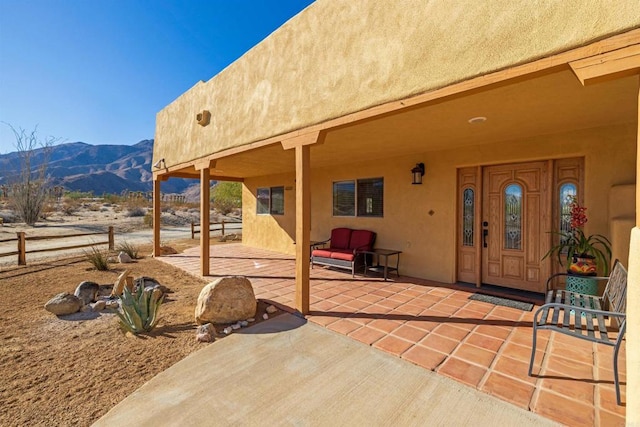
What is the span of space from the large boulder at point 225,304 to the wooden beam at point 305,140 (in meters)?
2.04

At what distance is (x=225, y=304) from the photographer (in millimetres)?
3654

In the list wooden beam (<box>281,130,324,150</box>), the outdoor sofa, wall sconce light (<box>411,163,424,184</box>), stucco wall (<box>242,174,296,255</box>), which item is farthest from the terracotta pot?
stucco wall (<box>242,174,296,255</box>)

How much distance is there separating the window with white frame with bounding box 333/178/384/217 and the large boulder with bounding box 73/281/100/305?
511cm

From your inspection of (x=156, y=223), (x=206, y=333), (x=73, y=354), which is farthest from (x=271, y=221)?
(x=73, y=354)

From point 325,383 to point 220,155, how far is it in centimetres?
459

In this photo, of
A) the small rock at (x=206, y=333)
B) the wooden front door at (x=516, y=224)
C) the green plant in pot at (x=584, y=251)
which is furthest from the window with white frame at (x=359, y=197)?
the small rock at (x=206, y=333)

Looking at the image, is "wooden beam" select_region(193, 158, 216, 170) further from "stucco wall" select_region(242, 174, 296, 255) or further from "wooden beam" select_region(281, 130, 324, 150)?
"stucco wall" select_region(242, 174, 296, 255)

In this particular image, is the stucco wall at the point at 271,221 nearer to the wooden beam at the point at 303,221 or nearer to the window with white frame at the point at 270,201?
the window with white frame at the point at 270,201

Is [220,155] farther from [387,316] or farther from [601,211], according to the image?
[601,211]

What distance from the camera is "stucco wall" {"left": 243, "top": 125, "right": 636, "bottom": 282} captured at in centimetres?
387

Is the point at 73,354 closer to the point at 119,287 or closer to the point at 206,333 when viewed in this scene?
the point at 206,333

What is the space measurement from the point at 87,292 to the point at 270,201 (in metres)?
5.66

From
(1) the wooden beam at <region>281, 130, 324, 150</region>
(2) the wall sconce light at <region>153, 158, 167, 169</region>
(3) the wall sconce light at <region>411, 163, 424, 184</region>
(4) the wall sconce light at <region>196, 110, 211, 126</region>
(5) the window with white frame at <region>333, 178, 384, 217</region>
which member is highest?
(4) the wall sconce light at <region>196, 110, 211, 126</region>

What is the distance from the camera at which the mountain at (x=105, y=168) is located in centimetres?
6838
